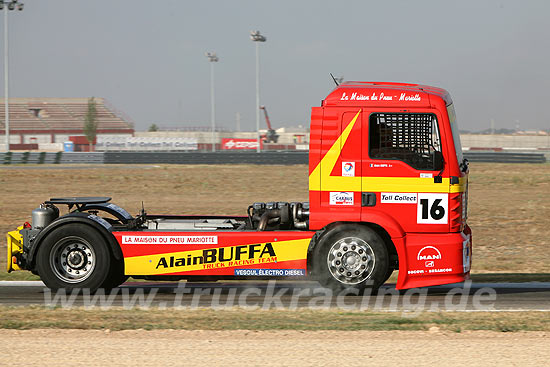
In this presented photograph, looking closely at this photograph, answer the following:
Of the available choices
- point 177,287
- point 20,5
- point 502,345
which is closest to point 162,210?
point 177,287

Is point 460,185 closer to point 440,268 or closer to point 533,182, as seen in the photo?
point 440,268

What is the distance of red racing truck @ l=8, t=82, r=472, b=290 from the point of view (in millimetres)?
9117

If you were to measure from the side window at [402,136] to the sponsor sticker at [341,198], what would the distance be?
0.55 m

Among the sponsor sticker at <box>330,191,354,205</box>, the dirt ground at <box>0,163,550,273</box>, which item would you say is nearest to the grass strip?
the sponsor sticker at <box>330,191,354,205</box>

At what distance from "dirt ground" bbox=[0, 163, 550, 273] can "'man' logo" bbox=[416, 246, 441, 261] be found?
327cm

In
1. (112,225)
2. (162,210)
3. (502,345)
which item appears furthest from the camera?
(162,210)

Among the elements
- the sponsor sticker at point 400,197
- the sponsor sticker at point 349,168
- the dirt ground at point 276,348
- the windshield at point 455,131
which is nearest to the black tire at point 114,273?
the dirt ground at point 276,348

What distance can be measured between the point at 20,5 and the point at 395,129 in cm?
5149

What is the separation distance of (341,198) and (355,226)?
385 millimetres

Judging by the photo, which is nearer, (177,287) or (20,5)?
(177,287)

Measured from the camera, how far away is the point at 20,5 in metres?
54.9

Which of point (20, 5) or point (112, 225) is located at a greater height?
point (20, 5)

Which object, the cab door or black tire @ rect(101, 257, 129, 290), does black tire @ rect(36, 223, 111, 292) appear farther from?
the cab door

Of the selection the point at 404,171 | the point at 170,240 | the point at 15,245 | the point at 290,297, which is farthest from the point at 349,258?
the point at 15,245
